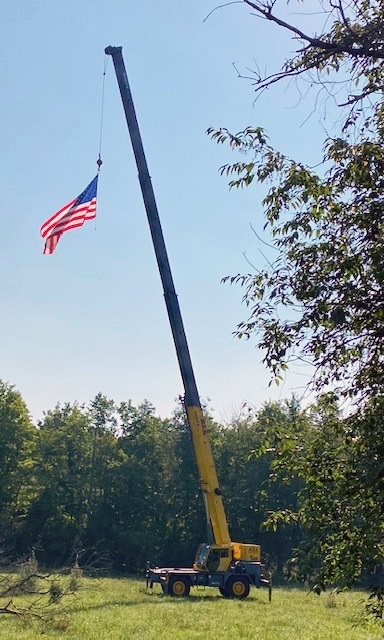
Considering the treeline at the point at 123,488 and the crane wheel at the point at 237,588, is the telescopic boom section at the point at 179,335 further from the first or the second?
the treeline at the point at 123,488

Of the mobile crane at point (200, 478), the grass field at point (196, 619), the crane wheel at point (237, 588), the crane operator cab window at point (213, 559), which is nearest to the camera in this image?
the grass field at point (196, 619)

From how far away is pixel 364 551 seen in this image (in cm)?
434

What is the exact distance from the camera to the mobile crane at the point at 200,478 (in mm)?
17609

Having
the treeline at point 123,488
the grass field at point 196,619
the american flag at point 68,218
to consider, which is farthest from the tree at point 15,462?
the american flag at point 68,218

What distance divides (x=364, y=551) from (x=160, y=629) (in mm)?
11233

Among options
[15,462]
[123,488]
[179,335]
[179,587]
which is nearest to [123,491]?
[123,488]

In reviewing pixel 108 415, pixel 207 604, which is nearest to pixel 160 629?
pixel 207 604

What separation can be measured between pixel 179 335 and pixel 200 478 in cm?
420

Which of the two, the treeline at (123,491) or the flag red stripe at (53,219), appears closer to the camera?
the flag red stripe at (53,219)

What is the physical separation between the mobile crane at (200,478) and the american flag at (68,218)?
2987 millimetres

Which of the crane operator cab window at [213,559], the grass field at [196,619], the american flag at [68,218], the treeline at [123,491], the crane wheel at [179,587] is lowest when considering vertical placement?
the grass field at [196,619]

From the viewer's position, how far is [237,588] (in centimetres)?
1977

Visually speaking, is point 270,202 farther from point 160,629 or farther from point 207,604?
point 207,604

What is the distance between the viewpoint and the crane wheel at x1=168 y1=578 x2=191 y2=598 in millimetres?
19844
